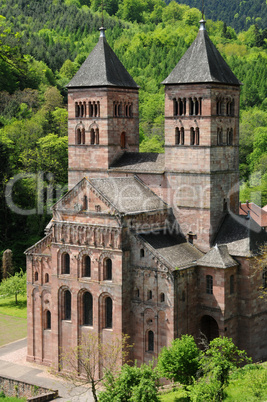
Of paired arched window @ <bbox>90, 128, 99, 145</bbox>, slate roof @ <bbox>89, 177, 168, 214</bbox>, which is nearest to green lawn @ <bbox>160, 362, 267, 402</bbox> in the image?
slate roof @ <bbox>89, 177, 168, 214</bbox>

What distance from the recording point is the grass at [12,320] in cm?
5819

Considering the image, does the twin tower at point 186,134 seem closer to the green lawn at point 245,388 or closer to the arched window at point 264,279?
the arched window at point 264,279

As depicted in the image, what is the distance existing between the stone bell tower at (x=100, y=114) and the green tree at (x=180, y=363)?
18.2 metres

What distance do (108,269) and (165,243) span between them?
4.86 m

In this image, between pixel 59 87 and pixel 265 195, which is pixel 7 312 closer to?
pixel 265 195

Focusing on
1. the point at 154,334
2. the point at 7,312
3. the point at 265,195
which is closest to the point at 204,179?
the point at 154,334

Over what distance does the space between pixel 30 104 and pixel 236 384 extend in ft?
277

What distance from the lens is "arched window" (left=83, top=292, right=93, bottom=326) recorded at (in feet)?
160

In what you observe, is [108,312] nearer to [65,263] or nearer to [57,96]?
[65,263]

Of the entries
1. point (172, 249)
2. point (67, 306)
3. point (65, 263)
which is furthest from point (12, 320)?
point (172, 249)

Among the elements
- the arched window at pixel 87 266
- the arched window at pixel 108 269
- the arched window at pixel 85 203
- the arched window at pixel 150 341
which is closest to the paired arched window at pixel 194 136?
the arched window at pixel 85 203

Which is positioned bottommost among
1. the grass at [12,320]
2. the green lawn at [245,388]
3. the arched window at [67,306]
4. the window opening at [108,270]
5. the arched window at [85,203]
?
the grass at [12,320]

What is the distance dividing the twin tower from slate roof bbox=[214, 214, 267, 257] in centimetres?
71

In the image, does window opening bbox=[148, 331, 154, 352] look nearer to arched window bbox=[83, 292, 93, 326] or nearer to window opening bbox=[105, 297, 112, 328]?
window opening bbox=[105, 297, 112, 328]
